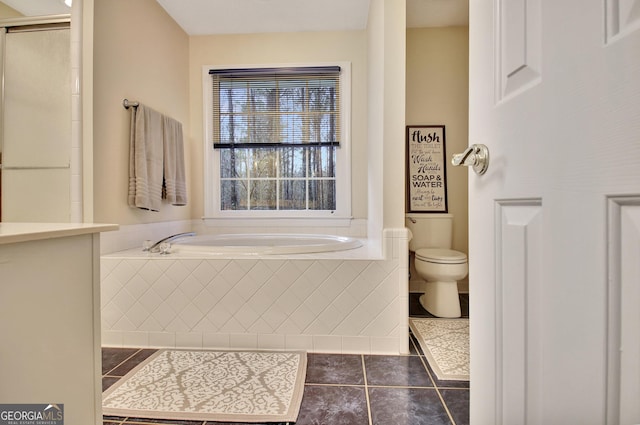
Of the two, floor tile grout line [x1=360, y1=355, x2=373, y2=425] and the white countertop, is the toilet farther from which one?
the white countertop

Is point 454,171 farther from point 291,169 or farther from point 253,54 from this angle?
point 253,54

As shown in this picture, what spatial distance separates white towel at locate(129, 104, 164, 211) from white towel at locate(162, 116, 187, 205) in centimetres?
9

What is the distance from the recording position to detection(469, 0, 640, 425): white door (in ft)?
1.20

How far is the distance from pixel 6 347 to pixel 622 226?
3.57ft

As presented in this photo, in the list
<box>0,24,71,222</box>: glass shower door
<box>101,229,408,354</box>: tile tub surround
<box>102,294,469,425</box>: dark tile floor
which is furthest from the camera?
<box>0,24,71,222</box>: glass shower door

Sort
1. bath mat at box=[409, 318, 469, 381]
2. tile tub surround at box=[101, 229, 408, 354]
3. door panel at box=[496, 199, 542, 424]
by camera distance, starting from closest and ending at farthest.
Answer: door panel at box=[496, 199, 542, 424], bath mat at box=[409, 318, 469, 381], tile tub surround at box=[101, 229, 408, 354]

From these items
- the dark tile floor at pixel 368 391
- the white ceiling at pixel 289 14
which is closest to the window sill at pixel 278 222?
the dark tile floor at pixel 368 391

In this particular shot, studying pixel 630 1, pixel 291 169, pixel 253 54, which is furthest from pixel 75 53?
pixel 630 1

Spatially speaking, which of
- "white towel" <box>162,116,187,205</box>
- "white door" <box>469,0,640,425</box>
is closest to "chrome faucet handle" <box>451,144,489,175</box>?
"white door" <box>469,0,640,425</box>

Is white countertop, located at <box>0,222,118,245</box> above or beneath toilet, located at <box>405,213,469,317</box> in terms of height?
above

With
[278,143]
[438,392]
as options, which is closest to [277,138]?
[278,143]

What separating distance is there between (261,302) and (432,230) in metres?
1.68

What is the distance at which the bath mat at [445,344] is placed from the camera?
61.5 inches

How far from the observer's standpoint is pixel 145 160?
85.9 inches
